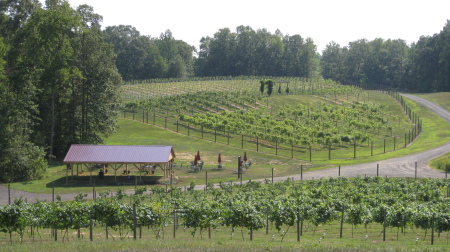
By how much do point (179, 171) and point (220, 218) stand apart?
2752 cm

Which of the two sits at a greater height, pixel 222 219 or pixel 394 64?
pixel 394 64

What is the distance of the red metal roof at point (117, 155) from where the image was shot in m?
45.3

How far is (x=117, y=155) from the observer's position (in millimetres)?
46281

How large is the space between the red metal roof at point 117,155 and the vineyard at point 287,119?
1662cm

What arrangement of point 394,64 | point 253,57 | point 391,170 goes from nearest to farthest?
point 391,170 < point 394,64 < point 253,57

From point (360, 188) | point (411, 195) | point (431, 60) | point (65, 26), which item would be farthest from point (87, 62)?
point (431, 60)

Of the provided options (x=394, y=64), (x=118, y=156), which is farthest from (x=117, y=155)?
(x=394, y=64)

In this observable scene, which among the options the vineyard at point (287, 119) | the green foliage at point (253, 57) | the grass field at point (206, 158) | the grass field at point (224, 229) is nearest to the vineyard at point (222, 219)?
the grass field at point (224, 229)

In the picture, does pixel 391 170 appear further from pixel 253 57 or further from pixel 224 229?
pixel 253 57

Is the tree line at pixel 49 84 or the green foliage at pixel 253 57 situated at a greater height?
the green foliage at pixel 253 57

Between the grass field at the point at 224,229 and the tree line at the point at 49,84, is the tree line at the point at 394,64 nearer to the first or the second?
the grass field at the point at 224,229

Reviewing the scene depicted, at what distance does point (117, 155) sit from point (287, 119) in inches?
1429

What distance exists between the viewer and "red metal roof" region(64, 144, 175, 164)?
4531 centimetres

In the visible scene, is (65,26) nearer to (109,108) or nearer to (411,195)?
(109,108)
